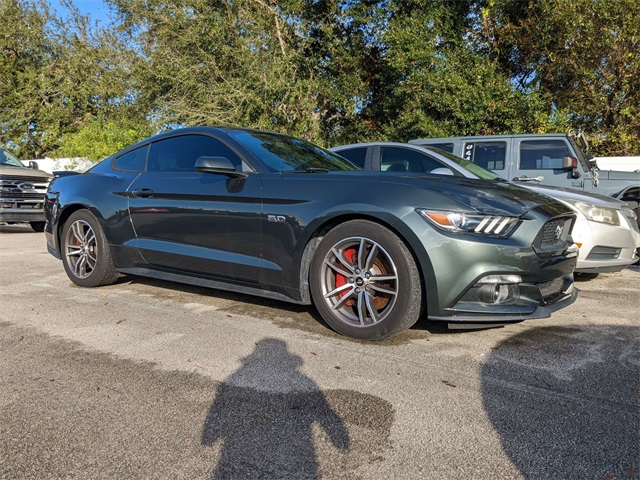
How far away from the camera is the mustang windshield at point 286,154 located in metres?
4.21

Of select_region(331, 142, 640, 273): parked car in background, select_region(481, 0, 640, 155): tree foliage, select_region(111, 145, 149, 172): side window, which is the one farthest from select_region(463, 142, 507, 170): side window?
select_region(481, 0, 640, 155): tree foliage

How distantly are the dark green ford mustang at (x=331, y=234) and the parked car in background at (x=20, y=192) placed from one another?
7.58 metres

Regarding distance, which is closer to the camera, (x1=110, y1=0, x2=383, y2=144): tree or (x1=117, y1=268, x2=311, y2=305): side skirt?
(x1=117, y1=268, x2=311, y2=305): side skirt

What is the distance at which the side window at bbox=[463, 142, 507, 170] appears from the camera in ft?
27.9

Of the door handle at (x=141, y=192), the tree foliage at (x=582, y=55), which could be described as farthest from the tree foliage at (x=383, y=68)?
the door handle at (x=141, y=192)

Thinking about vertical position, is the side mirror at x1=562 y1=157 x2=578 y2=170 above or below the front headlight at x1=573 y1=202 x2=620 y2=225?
above

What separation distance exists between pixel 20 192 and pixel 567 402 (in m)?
11.9

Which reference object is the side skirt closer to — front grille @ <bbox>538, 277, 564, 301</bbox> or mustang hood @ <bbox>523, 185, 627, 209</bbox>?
front grille @ <bbox>538, 277, 564, 301</bbox>

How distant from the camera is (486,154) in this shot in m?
8.62

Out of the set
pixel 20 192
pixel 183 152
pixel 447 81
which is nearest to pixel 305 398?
pixel 183 152

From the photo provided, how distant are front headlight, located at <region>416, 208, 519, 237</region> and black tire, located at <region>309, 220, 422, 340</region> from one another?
294 mm

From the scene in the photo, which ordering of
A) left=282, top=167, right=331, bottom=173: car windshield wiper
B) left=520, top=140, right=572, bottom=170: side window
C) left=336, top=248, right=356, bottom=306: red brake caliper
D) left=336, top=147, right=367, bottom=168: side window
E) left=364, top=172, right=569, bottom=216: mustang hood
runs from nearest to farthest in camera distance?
1. left=364, top=172, right=569, bottom=216: mustang hood
2. left=336, top=248, right=356, bottom=306: red brake caliper
3. left=282, top=167, right=331, bottom=173: car windshield wiper
4. left=336, top=147, right=367, bottom=168: side window
5. left=520, top=140, right=572, bottom=170: side window

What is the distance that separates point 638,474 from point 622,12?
13512 mm

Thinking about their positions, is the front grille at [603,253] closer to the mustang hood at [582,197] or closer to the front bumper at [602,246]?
the front bumper at [602,246]
